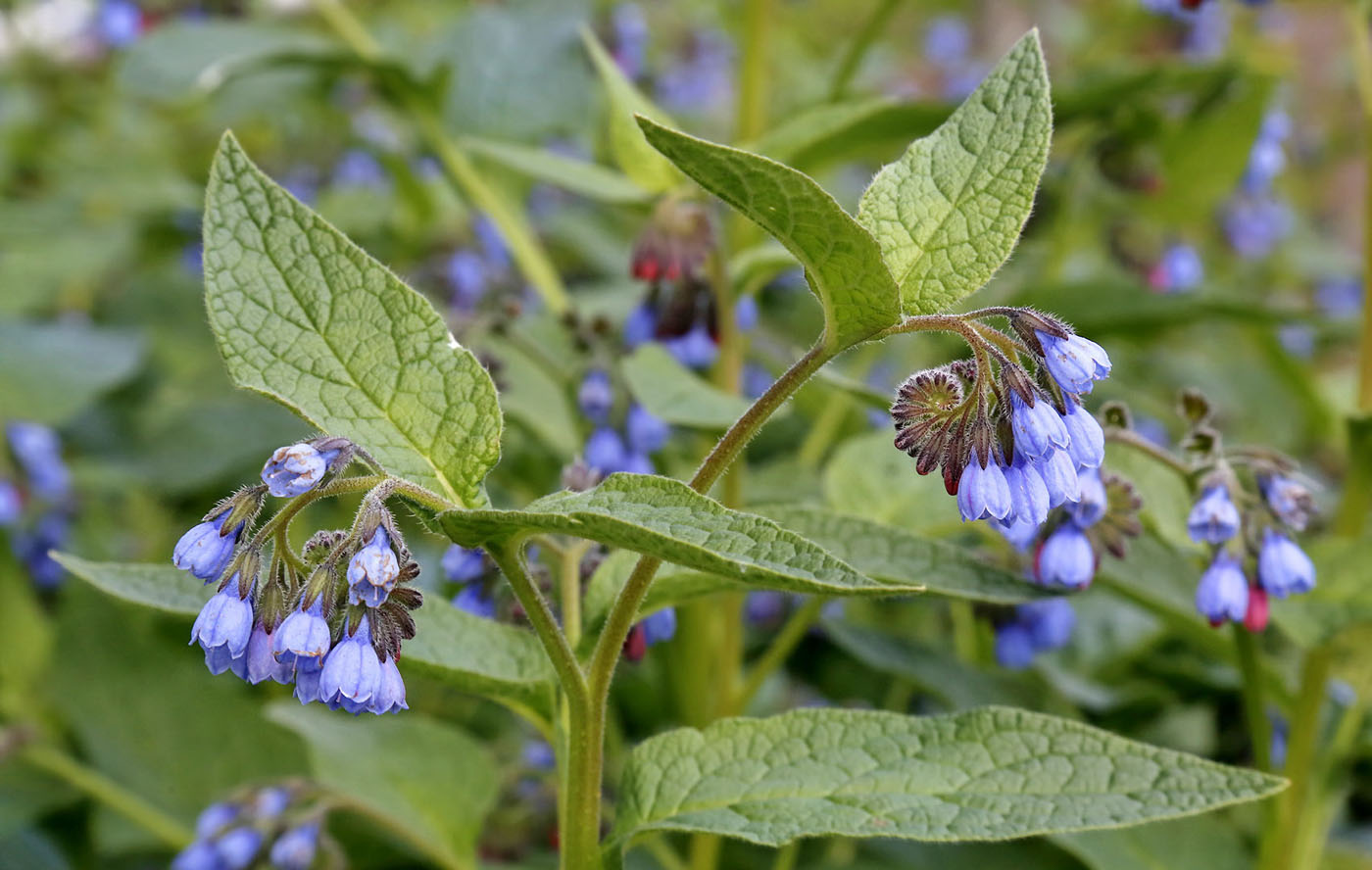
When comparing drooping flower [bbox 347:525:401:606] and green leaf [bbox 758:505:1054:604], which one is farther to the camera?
green leaf [bbox 758:505:1054:604]

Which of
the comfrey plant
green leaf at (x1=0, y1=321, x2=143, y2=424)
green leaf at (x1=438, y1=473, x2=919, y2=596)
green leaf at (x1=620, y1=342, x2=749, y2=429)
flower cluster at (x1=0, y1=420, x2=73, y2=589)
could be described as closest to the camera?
green leaf at (x1=438, y1=473, x2=919, y2=596)

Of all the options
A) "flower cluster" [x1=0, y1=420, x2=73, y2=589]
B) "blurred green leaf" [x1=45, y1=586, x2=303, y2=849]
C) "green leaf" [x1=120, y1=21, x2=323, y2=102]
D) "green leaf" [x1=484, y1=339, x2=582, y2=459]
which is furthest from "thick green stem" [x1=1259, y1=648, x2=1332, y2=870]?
"flower cluster" [x1=0, y1=420, x2=73, y2=589]

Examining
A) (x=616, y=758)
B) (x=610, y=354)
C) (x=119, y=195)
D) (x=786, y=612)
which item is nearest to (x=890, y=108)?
(x=610, y=354)

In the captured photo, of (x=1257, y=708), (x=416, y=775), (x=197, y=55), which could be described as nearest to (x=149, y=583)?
(x=416, y=775)

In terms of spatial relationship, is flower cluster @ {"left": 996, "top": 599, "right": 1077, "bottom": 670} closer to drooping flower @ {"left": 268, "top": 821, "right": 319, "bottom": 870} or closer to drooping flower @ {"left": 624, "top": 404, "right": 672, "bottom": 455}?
drooping flower @ {"left": 624, "top": 404, "right": 672, "bottom": 455}

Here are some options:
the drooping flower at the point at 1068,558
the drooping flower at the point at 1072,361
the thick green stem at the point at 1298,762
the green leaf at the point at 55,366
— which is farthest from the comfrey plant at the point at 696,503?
the green leaf at the point at 55,366

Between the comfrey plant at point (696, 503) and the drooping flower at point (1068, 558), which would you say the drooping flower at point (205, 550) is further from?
the drooping flower at point (1068, 558)
